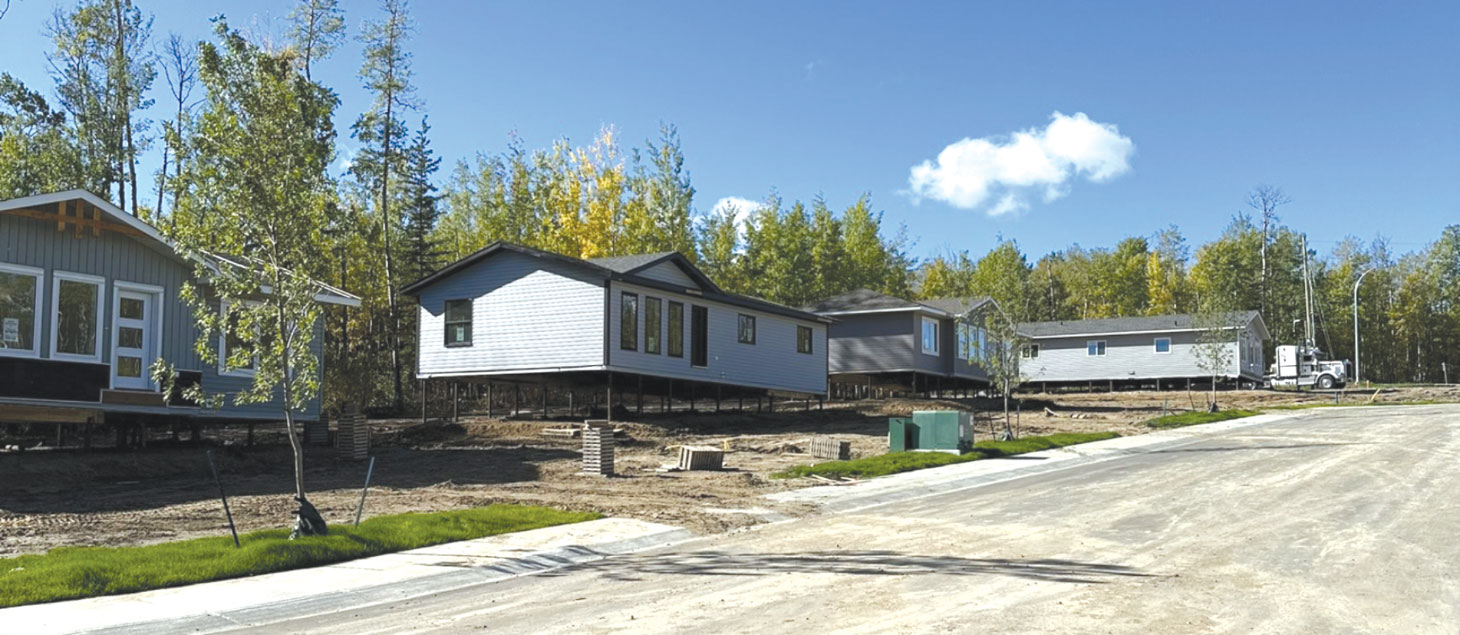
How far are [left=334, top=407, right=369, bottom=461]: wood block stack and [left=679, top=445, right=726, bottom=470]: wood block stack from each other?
25.3ft

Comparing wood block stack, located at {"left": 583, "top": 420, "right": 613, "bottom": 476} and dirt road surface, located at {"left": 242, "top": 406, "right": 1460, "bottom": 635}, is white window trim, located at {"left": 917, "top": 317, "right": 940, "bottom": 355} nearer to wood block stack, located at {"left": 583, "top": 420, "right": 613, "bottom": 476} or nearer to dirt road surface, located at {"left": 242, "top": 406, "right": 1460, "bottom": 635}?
dirt road surface, located at {"left": 242, "top": 406, "right": 1460, "bottom": 635}

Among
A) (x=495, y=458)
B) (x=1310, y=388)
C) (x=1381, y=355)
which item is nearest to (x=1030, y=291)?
(x=1310, y=388)

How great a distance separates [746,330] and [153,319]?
1861 cm

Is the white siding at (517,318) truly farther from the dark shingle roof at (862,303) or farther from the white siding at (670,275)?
the dark shingle roof at (862,303)

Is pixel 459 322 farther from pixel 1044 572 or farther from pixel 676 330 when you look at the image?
pixel 1044 572

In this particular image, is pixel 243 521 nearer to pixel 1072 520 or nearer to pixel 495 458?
pixel 495 458

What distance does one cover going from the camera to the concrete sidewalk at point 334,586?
406 inches

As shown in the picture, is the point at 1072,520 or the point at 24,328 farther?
the point at 24,328

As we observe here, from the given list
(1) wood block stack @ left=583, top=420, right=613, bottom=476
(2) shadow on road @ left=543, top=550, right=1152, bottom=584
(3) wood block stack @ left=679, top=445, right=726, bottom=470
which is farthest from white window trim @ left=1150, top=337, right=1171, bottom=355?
(2) shadow on road @ left=543, top=550, right=1152, bottom=584

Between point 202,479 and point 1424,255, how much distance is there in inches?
3852

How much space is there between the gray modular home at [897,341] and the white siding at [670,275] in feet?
32.2

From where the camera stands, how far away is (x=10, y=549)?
13.8m

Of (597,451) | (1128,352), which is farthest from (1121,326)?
(597,451)

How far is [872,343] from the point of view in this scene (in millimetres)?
47562
